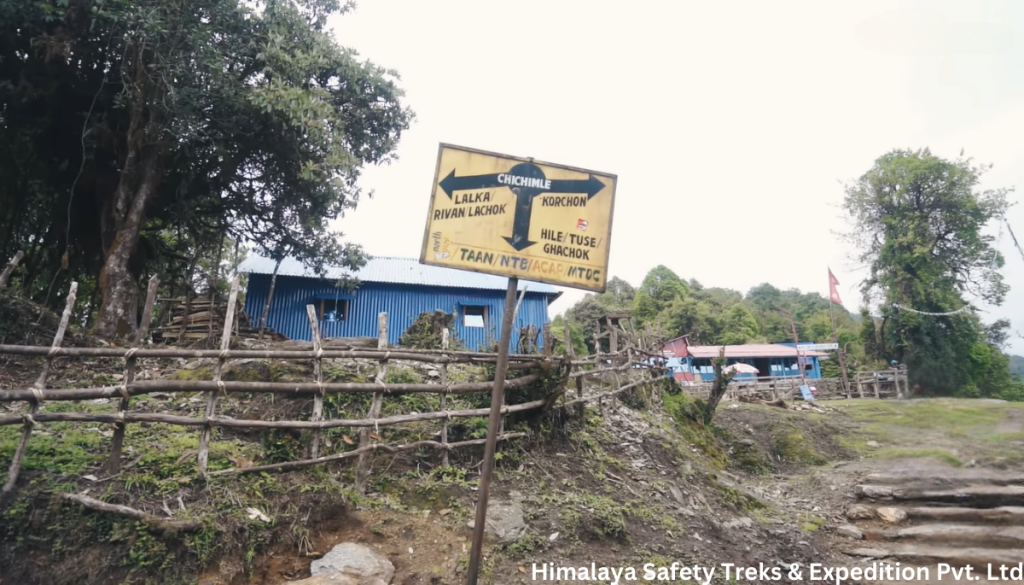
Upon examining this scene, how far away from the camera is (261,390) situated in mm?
4137

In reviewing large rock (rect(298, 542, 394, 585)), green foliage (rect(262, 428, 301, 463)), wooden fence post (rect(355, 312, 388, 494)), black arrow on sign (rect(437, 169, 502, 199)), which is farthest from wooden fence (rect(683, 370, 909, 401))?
black arrow on sign (rect(437, 169, 502, 199))

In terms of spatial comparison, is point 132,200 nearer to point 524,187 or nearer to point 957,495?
point 524,187

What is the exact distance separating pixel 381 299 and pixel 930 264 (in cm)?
2545

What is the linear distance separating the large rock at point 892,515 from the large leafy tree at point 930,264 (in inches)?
826

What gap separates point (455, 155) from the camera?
3.14 m

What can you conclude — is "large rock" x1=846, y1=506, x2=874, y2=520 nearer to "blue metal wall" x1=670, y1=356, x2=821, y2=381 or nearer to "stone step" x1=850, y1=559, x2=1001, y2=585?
"stone step" x1=850, y1=559, x2=1001, y2=585

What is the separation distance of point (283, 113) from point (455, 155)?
6.58 metres

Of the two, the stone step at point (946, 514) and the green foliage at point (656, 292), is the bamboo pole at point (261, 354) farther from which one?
the green foliage at point (656, 292)

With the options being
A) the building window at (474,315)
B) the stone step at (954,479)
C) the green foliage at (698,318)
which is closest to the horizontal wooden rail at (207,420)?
the stone step at (954,479)

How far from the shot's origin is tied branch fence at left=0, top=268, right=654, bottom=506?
11.4 feet

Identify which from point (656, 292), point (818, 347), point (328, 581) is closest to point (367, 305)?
point (328, 581)

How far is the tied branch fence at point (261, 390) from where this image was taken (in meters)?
3.47

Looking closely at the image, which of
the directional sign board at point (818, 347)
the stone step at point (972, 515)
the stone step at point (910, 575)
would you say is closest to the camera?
the stone step at point (910, 575)

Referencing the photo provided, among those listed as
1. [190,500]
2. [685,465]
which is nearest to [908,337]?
[685,465]
